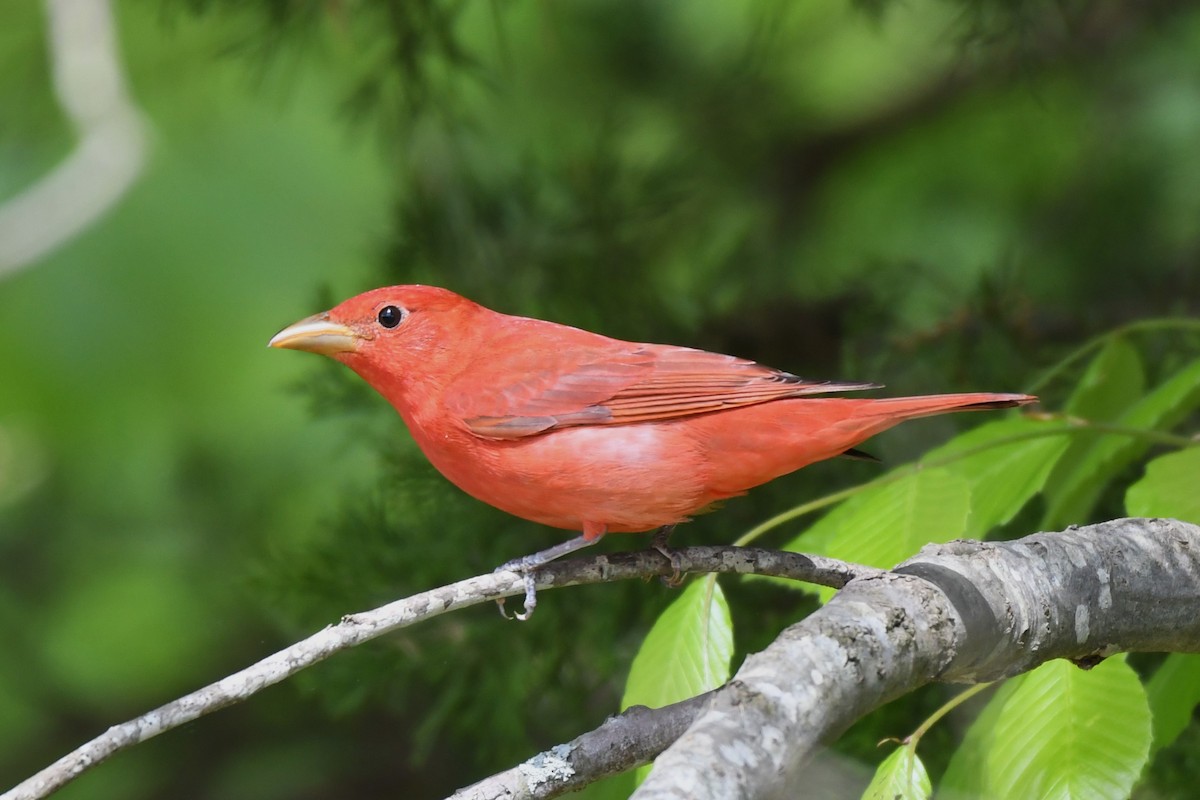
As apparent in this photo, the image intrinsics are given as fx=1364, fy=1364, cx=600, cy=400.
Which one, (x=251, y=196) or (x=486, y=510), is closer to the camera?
(x=486, y=510)

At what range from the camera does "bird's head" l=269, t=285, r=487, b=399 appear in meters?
3.28

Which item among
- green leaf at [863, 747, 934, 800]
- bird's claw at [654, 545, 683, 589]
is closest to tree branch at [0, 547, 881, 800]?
bird's claw at [654, 545, 683, 589]

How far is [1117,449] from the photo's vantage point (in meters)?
2.74

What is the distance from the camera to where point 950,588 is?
2059 millimetres

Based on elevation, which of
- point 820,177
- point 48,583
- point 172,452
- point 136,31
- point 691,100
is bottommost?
point 48,583

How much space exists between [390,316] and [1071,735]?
1.88 m

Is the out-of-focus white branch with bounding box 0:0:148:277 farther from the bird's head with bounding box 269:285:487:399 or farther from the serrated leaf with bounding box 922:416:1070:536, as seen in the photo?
the serrated leaf with bounding box 922:416:1070:536

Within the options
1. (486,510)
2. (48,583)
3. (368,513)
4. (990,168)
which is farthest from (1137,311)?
(48,583)

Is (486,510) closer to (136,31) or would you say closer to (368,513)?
(368,513)

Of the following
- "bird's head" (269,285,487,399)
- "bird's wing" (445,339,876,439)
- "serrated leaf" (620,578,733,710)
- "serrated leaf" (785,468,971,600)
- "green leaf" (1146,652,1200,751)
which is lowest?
"green leaf" (1146,652,1200,751)

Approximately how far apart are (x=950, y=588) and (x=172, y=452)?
13.9 feet

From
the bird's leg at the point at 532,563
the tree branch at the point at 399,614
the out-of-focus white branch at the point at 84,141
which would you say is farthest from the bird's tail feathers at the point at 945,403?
the out-of-focus white branch at the point at 84,141

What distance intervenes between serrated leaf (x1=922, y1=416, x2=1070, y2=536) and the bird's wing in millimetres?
302

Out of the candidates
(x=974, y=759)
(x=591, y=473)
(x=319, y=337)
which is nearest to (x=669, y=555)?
(x=591, y=473)
